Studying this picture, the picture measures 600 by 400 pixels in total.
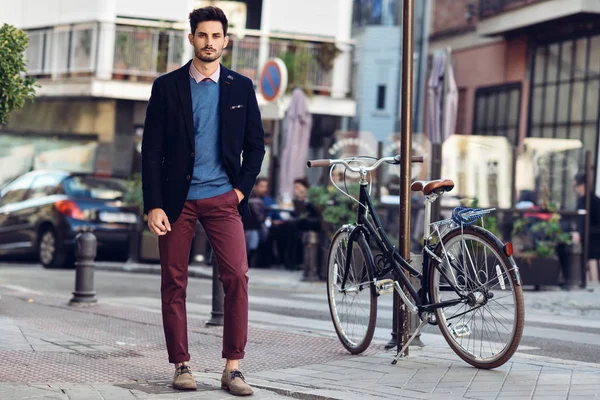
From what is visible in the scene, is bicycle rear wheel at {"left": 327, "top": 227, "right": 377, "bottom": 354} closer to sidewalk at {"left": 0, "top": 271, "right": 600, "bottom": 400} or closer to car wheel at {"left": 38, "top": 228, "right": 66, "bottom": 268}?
sidewalk at {"left": 0, "top": 271, "right": 600, "bottom": 400}

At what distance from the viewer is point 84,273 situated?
11.1 m

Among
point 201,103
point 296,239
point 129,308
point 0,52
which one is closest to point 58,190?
point 296,239

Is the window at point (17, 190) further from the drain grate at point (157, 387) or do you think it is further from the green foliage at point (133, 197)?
the drain grate at point (157, 387)

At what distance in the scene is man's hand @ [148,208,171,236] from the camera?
6066 mm

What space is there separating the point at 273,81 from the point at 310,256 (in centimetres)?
790

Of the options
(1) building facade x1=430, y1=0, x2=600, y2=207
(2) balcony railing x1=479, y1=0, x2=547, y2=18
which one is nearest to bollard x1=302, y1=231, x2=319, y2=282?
(1) building facade x1=430, y1=0, x2=600, y2=207

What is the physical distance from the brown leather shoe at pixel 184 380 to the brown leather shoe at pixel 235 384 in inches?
6.3

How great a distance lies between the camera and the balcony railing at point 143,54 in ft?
92.3

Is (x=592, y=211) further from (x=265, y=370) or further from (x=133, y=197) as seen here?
(x=265, y=370)

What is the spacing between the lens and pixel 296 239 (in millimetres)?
19016

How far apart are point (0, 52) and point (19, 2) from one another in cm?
2296

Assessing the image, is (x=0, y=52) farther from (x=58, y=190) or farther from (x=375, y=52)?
(x=375, y=52)

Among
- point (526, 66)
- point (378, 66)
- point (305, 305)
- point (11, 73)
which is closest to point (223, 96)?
point (11, 73)

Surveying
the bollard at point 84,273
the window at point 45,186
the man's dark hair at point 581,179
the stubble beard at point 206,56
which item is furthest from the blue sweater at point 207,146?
the window at point 45,186
